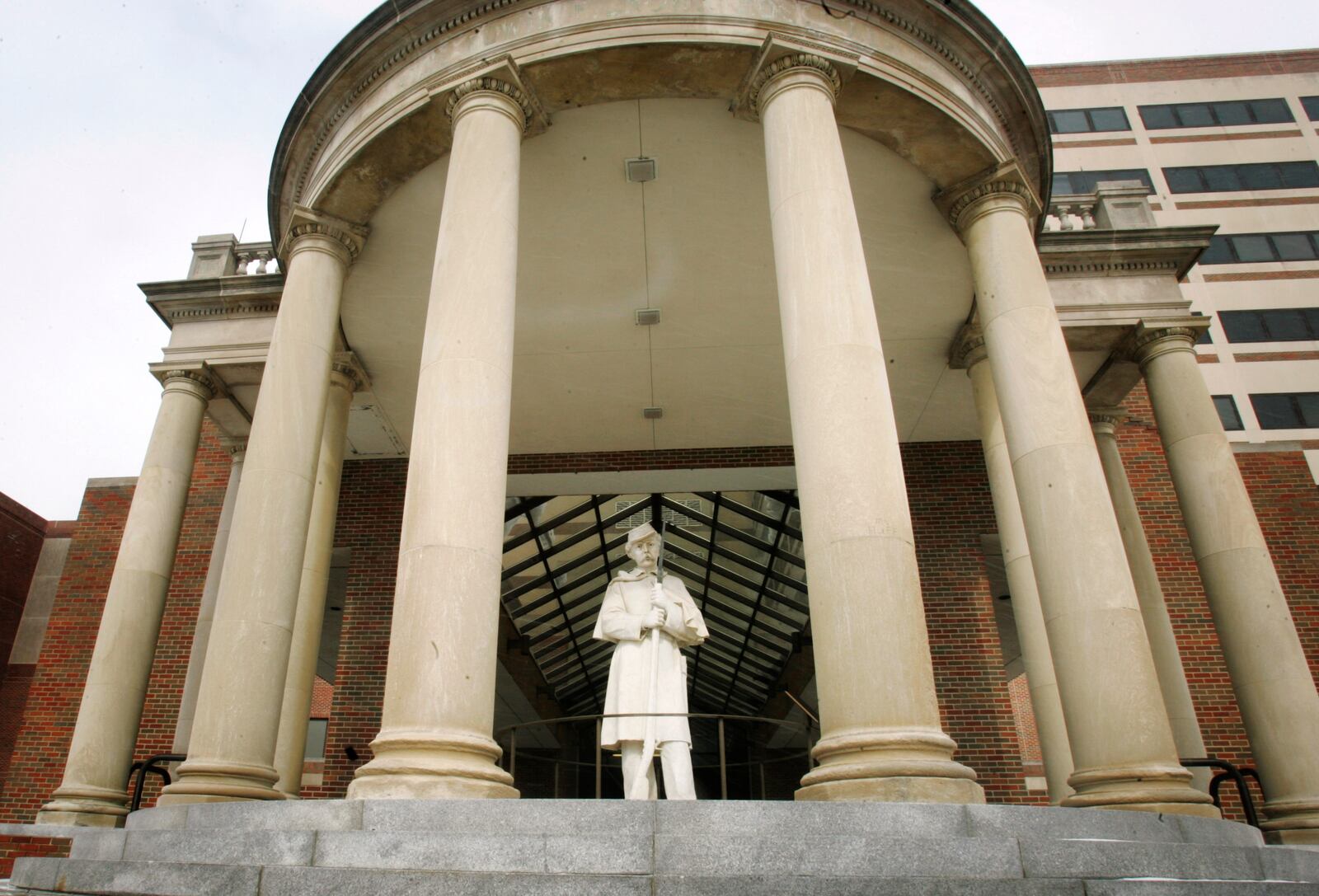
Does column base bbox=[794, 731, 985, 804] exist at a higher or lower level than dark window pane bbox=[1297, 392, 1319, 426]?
lower

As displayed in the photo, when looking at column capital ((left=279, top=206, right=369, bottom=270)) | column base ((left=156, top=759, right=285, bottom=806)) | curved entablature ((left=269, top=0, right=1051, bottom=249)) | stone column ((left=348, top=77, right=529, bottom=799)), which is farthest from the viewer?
column capital ((left=279, top=206, right=369, bottom=270))

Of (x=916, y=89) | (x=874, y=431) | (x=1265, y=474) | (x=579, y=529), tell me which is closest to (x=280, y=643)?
(x=874, y=431)

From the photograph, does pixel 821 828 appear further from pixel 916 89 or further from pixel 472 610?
pixel 916 89

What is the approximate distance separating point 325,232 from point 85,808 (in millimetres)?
7418

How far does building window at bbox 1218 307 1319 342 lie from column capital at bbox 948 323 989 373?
27.7 meters

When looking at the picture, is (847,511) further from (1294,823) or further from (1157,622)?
(1157,622)

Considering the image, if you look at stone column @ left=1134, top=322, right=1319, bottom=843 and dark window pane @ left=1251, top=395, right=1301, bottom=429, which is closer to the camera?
stone column @ left=1134, top=322, right=1319, bottom=843

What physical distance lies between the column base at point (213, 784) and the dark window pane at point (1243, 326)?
38034mm

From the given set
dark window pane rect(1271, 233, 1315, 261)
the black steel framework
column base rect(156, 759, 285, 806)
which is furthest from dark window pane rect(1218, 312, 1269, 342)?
column base rect(156, 759, 285, 806)

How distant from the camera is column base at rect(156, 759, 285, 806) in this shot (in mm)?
7918

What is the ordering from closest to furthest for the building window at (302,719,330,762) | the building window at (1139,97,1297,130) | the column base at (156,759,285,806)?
the column base at (156,759,285,806)
the building window at (302,719,330,762)
the building window at (1139,97,1297,130)

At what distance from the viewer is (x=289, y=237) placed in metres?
11.3

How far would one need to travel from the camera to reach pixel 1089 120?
137 feet

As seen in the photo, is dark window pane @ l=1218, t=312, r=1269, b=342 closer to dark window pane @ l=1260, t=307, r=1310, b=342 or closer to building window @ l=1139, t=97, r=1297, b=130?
dark window pane @ l=1260, t=307, r=1310, b=342
